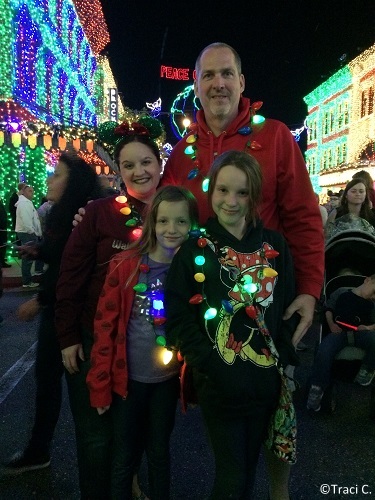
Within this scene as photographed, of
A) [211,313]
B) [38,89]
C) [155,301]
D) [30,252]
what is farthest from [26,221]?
[211,313]

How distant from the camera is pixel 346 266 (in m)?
4.14

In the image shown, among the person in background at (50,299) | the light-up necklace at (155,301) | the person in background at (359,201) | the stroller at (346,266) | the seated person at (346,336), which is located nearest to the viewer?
the light-up necklace at (155,301)

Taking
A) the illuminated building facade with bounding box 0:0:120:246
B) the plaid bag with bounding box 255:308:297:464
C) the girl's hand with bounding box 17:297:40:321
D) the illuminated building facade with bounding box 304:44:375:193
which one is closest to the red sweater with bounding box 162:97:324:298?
the plaid bag with bounding box 255:308:297:464

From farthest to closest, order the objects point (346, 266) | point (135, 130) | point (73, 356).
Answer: point (346, 266) → point (135, 130) → point (73, 356)

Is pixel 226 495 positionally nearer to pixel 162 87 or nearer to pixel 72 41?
pixel 72 41

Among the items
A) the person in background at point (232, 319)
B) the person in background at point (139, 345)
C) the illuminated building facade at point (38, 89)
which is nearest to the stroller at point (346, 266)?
the person in background at point (232, 319)

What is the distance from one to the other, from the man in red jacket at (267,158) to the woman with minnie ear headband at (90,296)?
386 mm

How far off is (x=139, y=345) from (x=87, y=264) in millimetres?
502

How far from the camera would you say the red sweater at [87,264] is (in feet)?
→ 7.43

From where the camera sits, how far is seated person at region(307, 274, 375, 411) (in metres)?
3.73

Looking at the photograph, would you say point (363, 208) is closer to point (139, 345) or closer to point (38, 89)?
point (139, 345)

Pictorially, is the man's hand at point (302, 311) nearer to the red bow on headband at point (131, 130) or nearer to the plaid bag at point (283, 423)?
the plaid bag at point (283, 423)

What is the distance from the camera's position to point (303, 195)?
2.33 meters

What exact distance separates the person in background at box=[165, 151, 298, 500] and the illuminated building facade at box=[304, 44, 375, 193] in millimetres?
26301
